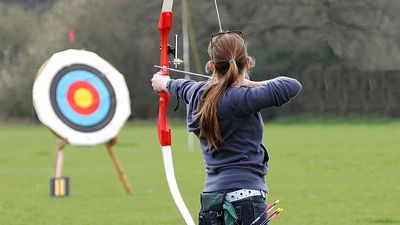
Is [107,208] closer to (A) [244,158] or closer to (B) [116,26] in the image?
(A) [244,158]

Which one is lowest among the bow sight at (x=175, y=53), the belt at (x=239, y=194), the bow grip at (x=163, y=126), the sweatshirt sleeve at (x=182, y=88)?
the belt at (x=239, y=194)

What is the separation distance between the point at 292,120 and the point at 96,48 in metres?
5.24

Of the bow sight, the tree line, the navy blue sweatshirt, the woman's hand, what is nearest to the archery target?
the tree line

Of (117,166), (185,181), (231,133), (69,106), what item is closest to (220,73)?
(231,133)

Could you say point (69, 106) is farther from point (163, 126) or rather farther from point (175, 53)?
point (175, 53)

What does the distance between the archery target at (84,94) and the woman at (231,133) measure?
620 centimetres

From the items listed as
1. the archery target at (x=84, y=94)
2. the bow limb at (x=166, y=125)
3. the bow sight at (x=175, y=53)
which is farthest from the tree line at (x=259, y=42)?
the bow sight at (x=175, y=53)

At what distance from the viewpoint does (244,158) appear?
3.21 meters

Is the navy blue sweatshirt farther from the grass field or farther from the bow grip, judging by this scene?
the grass field

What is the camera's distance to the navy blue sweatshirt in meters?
3.12

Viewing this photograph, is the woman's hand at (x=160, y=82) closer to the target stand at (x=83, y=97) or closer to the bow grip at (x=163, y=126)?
the bow grip at (x=163, y=126)

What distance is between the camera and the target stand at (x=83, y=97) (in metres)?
9.43

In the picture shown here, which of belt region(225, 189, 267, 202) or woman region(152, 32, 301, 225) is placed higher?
woman region(152, 32, 301, 225)

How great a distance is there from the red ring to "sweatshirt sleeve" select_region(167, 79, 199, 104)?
20.9ft
